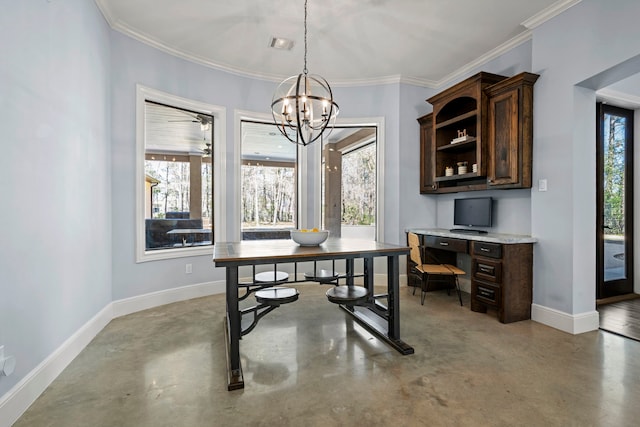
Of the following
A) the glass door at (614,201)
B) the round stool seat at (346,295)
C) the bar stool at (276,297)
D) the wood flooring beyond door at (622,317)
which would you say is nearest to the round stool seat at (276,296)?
the bar stool at (276,297)

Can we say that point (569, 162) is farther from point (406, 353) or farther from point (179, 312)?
point (179, 312)

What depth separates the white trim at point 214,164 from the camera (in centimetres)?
341

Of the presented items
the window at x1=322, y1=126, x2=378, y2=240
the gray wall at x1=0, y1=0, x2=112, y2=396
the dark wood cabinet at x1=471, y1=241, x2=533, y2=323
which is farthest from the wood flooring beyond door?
the gray wall at x1=0, y1=0, x2=112, y2=396

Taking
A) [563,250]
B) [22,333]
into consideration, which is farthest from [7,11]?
[563,250]

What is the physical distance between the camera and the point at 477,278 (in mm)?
3295

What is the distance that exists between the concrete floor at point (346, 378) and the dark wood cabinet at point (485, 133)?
160 cm

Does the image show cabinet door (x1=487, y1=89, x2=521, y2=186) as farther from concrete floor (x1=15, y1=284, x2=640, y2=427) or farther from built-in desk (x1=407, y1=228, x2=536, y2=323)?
concrete floor (x1=15, y1=284, x2=640, y2=427)

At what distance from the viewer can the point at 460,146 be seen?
3.93m

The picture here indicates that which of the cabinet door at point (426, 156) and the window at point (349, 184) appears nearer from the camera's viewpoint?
the cabinet door at point (426, 156)

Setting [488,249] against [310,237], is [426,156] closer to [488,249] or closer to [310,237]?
[488,249]

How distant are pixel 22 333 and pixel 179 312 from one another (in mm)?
1650

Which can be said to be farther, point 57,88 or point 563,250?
point 563,250

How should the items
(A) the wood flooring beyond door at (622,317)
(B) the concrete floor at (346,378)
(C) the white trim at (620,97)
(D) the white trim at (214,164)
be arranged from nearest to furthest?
(B) the concrete floor at (346,378)
(A) the wood flooring beyond door at (622,317)
(D) the white trim at (214,164)
(C) the white trim at (620,97)

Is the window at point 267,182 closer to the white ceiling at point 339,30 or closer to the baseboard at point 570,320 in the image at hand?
the white ceiling at point 339,30
